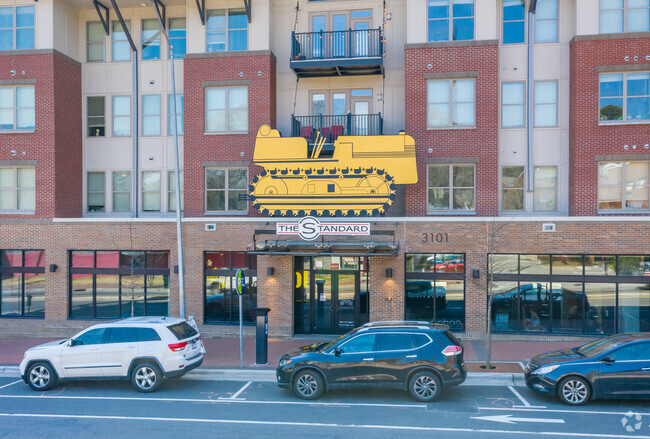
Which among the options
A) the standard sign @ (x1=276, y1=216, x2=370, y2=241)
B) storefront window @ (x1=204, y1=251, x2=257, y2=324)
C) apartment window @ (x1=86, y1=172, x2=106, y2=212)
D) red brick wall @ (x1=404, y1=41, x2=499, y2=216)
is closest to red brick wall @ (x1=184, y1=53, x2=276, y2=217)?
storefront window @ (x1=204, y1=251, x2=257, y2=324)

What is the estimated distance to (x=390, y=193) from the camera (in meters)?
17.5

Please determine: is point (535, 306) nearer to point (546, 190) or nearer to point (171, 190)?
point (546, 190)

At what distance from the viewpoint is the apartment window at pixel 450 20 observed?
18.5 m

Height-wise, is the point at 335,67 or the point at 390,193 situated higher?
the point at 335,67

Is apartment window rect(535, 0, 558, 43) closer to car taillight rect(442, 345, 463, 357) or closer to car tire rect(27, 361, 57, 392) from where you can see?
car taillight rect(442, 345, 463, 357)

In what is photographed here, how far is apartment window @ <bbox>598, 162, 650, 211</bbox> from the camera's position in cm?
1772

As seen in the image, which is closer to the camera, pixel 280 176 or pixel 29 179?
pixel 280 176

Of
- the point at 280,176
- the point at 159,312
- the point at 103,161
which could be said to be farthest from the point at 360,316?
the point at 103,161

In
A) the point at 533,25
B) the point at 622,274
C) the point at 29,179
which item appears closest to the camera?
the point at 622,274

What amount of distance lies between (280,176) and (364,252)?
→ 3.86 metres

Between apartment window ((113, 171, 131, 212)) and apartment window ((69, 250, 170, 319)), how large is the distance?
7.15 feet

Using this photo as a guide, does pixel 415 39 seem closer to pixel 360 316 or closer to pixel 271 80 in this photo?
pixel 271 80

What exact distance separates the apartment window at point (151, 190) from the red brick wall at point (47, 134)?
2.83 m

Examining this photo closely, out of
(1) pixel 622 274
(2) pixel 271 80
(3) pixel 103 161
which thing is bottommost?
(1) pixel 622 274
